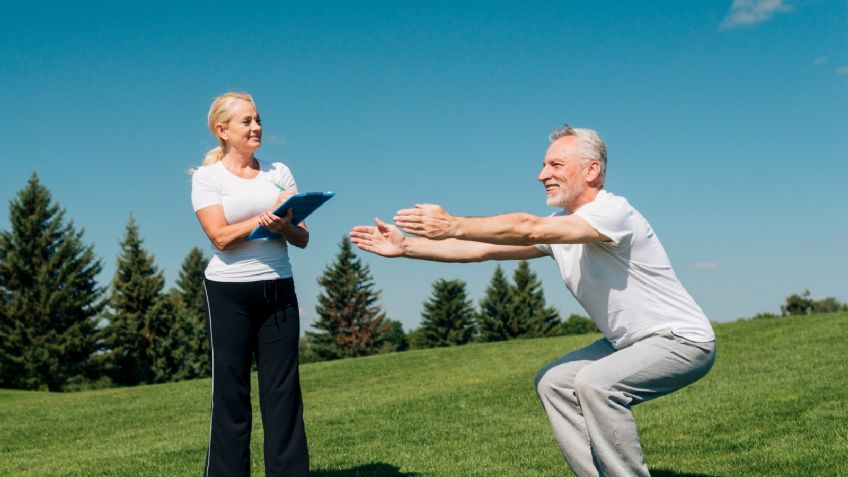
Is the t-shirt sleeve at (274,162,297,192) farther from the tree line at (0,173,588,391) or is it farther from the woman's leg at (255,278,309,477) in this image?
the tree line at (0,173,588,391)

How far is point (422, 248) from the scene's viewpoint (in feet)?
14.8

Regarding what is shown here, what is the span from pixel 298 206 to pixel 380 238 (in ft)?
1.83

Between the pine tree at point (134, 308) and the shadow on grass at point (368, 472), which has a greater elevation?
the pine tree at point (134, 308)

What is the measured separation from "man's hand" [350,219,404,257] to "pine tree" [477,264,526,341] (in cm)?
5822

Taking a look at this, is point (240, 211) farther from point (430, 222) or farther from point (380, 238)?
point (430, 222)

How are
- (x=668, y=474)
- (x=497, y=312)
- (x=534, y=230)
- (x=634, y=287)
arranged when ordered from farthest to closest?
(x=497, y=312)
(x=668, y=474)
(x=634, y=287)
(x=534, y=230)

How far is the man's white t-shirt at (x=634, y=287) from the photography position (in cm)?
418

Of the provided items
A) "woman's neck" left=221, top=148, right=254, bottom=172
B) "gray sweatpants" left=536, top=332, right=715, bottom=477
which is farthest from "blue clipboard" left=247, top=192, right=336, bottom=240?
"gray sweatpants" left=536, top=332, right=715, bottom=477

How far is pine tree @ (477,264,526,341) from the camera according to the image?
62156 mm

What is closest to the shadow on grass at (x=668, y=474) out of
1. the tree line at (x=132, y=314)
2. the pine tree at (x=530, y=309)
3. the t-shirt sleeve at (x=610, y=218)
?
the t-shirt sleeve at (x=610, y=218)

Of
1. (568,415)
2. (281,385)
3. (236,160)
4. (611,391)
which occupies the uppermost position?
(236,160)

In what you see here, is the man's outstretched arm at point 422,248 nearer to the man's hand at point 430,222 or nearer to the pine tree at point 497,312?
the man's hand at point 430,222

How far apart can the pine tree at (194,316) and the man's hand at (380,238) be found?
111ft

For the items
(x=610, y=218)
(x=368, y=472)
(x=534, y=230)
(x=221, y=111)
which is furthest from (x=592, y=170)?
(x=368, y=472)
